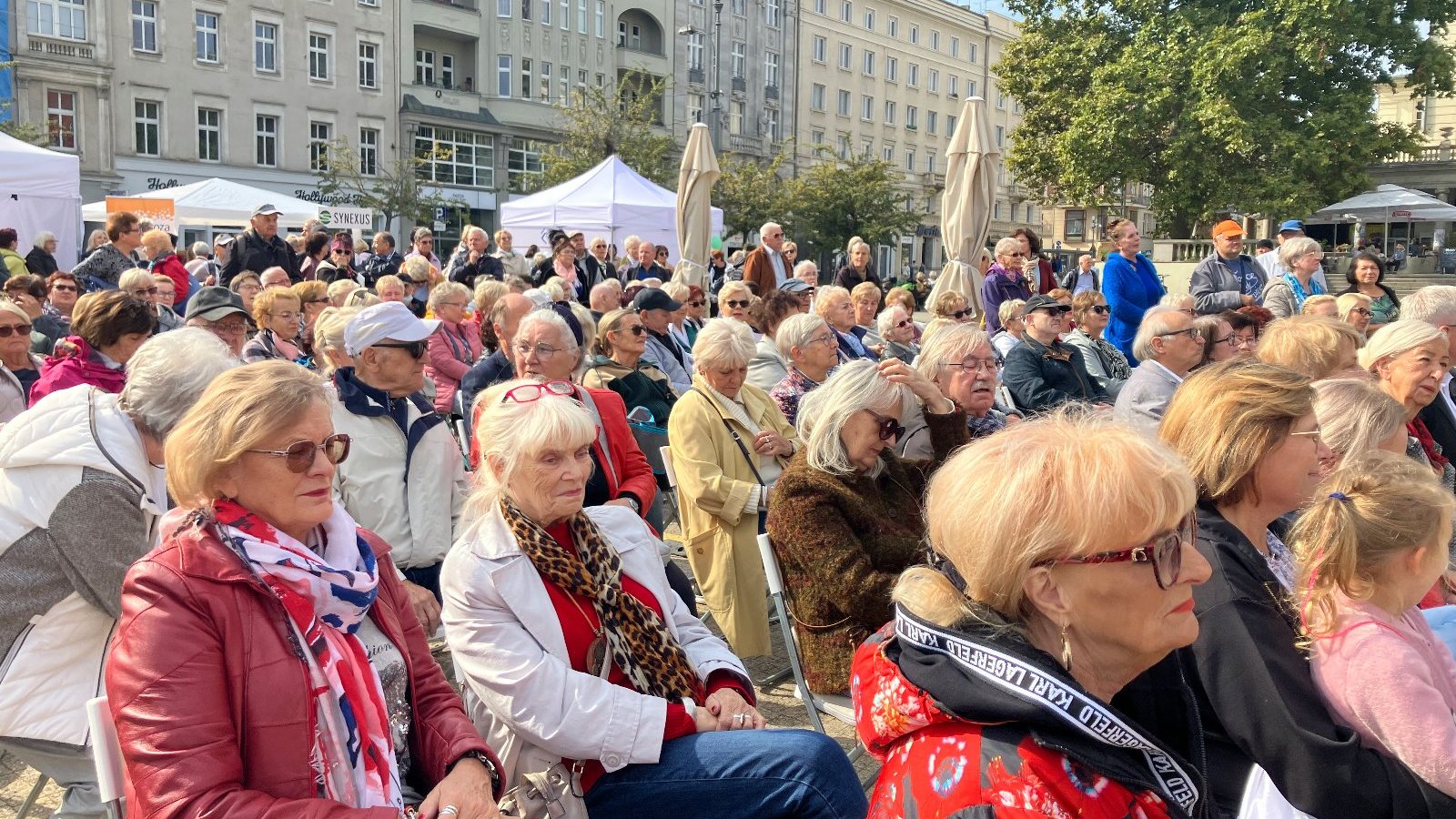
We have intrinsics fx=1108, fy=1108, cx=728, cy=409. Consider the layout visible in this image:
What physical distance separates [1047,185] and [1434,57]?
11425 millimetres

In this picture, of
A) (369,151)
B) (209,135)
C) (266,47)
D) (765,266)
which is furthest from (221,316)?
(369,151)

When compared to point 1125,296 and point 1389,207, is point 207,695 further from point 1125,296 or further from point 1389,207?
point 1389,207

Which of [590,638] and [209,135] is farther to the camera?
[209,135]

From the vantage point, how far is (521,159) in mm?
44875

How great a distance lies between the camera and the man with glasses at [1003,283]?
9.90 metres

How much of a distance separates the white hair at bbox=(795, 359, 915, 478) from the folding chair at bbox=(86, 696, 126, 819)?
2158 millimetres

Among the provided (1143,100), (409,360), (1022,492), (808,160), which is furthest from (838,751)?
(808,160)

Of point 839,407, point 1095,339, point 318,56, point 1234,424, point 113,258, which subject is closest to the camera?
point 1234,424

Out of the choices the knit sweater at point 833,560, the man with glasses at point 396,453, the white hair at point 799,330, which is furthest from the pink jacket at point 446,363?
the knit sweater at point 833,560

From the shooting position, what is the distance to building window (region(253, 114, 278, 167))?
37.6 meters

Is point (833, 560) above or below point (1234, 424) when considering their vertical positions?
below

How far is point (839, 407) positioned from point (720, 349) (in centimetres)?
128

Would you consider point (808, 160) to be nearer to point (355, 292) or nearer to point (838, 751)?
point (355, 292)

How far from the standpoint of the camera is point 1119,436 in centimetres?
184
